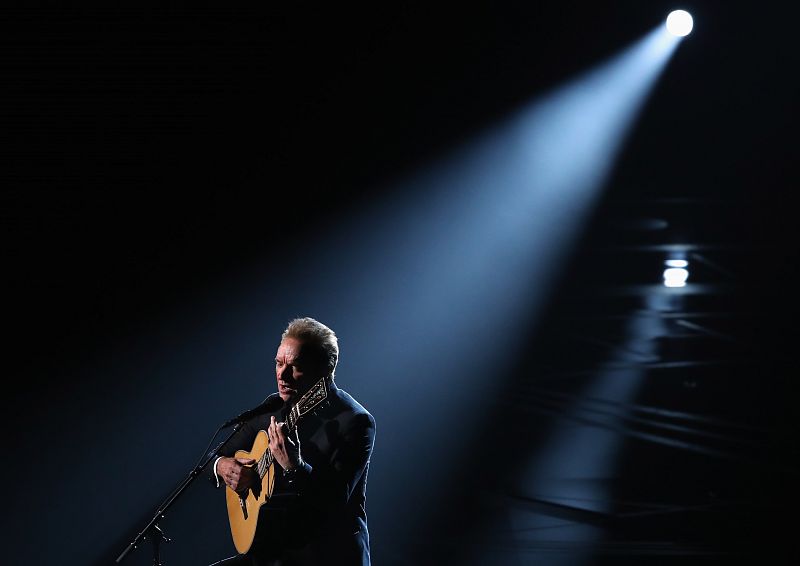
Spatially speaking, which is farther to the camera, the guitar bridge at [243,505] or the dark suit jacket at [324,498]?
the guitar bridge at [243,505]

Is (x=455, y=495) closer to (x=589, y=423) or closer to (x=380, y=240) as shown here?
(x=589, y=423)

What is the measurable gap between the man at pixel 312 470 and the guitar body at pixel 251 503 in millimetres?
29

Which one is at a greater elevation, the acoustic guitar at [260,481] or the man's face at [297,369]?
the man's face at [297,369]

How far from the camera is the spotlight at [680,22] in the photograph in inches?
243

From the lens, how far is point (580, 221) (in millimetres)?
6547

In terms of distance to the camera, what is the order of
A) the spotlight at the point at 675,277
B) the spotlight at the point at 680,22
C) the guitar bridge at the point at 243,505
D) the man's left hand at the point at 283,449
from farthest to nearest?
the spotlight at the point at 675,277, the spotlight at the point at 680,22, the guitar bridge at the point at 243,505, the man's left hand at the point at 283,449

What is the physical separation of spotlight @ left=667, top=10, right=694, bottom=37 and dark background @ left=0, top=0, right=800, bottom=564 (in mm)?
91

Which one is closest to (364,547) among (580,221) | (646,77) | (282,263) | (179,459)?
(179,459)

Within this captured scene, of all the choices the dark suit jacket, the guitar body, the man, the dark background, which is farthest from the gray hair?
the dark background

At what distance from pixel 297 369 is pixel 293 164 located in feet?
9.98

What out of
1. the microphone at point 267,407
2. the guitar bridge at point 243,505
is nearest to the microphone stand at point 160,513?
the microphone at point 267,407

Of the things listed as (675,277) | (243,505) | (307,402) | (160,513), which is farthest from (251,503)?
(675,277)

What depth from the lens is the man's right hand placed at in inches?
134

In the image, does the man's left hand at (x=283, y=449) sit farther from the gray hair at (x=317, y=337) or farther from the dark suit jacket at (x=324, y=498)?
the gray hair at (x=317, y=337)
